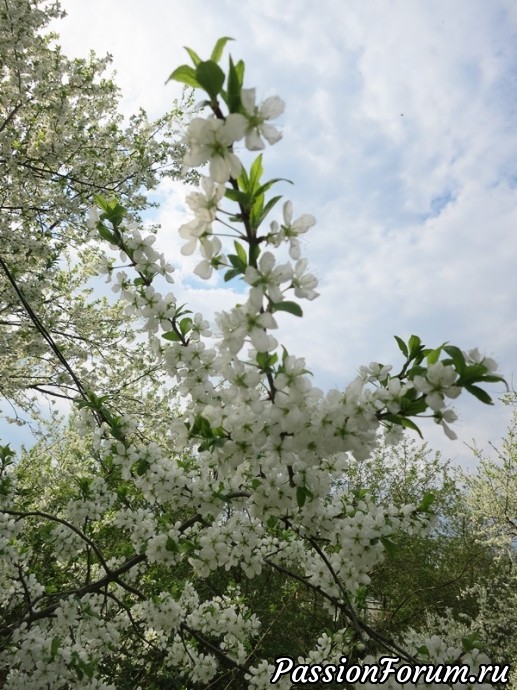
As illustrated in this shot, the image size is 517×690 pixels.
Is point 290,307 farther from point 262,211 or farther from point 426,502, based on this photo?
point 426,502

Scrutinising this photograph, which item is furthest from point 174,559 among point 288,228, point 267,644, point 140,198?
point 140,198

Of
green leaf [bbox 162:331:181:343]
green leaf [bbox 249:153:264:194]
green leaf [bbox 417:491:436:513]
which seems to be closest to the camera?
green leaf [bbox 249:153:264:194]

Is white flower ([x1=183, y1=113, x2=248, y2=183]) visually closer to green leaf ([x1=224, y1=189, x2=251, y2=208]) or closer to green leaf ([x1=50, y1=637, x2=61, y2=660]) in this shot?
green leaf ([x1=224, y1=189, x2=251, y2=208])

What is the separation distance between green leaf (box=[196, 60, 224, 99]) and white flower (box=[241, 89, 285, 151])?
0.36 feet

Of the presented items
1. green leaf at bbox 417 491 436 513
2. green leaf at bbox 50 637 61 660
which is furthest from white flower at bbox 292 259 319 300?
green leaf at bbox 50 637 61 660

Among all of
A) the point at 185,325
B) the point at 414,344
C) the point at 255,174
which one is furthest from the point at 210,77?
the point at 414,344

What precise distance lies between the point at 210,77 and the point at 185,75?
135 mm

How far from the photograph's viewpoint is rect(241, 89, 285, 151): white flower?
56.9 inches

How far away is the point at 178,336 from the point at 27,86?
7.02 m

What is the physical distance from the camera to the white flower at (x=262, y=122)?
1.44 metres

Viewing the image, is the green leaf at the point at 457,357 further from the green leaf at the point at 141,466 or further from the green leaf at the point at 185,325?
the green leaf at the point at 141,466

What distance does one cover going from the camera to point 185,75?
149 cm

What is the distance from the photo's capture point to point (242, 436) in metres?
1.73

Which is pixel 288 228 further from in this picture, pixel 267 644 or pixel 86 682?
pixel 267 644
